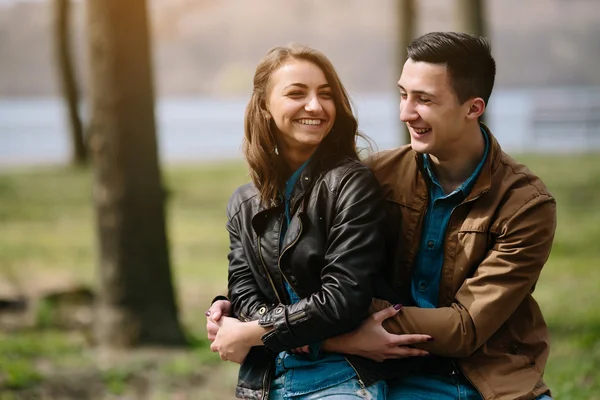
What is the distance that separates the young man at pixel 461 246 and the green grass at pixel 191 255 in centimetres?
190

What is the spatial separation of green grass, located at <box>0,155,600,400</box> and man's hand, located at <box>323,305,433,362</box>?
6.94 ft

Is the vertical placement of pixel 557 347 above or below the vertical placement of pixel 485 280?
below

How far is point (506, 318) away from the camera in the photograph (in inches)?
104

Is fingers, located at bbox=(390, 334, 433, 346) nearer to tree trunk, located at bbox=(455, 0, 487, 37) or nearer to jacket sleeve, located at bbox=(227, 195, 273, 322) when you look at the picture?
jacket sleeve, located at bbox=(227, 195, 273, 322)

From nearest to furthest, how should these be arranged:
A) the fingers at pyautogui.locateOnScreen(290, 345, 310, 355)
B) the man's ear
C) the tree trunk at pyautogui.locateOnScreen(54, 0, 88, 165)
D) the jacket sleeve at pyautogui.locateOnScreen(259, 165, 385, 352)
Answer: the jacket sleeve at pyautogui.locateOnScreen(259, 165, 385, 352)
the fingers at pyautogui.locateOnScreen(290, 345, 310, 355)
the man's ear
the tree trunk at pyautogui.locateOnScreen(54, 0, 88, 165)

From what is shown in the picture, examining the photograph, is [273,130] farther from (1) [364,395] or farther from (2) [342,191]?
(1) [364,395]

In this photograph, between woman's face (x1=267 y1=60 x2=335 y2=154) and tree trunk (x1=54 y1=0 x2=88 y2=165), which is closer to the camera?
woman's face (x1=267 y1=60 x2=335 y2=154)

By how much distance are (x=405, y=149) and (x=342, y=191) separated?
41 cm

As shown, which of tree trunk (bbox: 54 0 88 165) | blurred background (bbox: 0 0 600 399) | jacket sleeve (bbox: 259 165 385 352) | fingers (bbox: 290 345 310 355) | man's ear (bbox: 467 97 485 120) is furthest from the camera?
tree trunk (bbox: 54 0 88 165)

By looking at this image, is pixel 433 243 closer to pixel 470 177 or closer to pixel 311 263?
pixel 470 177

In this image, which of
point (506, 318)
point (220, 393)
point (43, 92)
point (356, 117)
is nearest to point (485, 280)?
point (506, 318)

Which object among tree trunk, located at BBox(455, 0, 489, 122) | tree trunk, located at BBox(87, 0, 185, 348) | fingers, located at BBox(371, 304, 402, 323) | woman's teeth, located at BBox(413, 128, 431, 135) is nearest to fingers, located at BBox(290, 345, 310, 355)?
fingers, located at BBox(371, 304, 402, 323)

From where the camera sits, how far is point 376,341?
8.43 feet

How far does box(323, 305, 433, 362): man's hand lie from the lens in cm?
257
